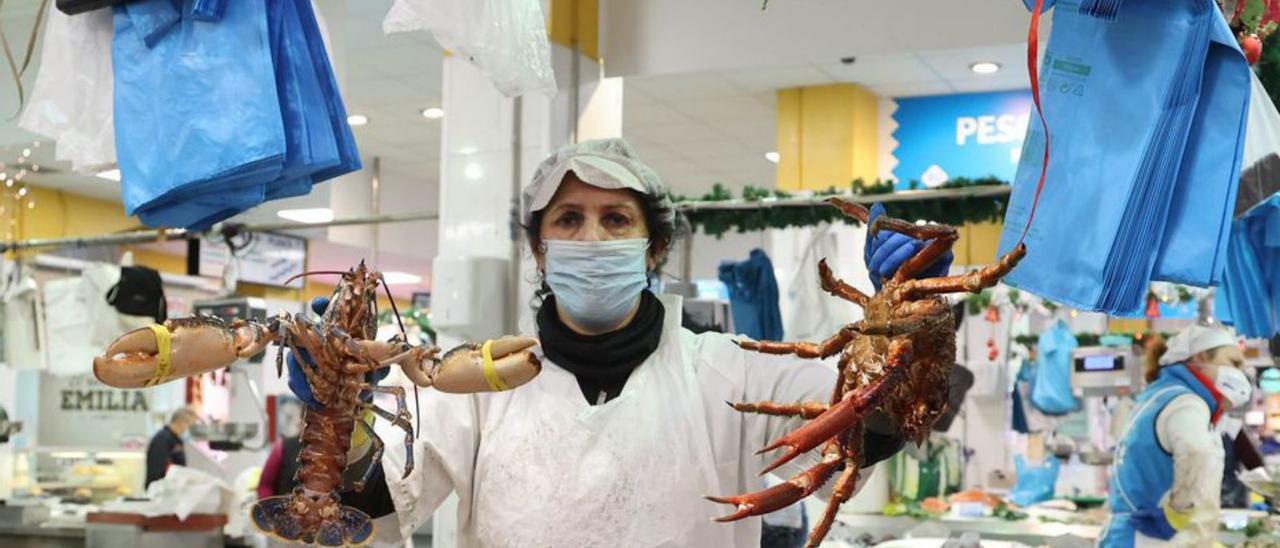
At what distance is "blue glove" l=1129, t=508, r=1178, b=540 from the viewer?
5.39m

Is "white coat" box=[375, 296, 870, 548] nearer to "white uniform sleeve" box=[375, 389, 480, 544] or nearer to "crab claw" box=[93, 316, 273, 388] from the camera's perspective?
"white uniform sleeve" box=[375, 389, 480, 544]

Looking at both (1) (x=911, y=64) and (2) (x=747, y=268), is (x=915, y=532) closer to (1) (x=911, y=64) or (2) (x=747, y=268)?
(2) (x=747, y=268)

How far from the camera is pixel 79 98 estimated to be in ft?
8.11

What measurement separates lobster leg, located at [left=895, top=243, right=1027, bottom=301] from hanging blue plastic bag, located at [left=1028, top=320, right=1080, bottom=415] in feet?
25.4

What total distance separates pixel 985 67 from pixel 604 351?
6.31 metres

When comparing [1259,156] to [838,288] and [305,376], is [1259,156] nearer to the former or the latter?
[838,288]

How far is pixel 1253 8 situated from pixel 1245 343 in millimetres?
5677

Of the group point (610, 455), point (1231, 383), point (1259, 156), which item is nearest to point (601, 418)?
point (610, 455)

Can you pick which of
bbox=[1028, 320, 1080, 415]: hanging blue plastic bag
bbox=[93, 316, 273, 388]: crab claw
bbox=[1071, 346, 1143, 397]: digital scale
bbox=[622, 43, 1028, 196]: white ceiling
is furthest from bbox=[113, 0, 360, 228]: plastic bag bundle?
bbox=[1028, 320, 1080, 415]: hanging blue plastic bag

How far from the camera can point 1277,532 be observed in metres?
4.64

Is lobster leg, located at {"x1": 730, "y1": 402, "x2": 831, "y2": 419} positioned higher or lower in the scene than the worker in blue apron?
higher

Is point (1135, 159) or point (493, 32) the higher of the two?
point (493, 32)

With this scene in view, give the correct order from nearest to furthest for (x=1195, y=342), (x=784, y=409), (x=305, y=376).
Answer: (x=784, y=409) → (x=305, y=376) → (x=1195, y=342)

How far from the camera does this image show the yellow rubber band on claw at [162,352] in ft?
5.80
